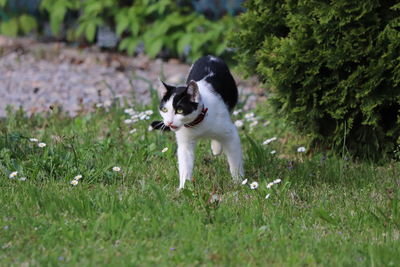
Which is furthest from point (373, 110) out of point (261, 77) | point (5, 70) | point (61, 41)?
point (61, 41)

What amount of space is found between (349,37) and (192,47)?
A: 3618mm

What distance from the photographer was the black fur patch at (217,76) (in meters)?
4.62

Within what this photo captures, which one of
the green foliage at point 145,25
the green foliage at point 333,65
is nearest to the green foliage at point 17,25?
the green foliage at point 145,25

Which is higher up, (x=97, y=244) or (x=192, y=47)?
(x=97, y=244)

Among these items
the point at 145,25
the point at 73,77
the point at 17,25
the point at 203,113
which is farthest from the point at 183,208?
the point at 17,25

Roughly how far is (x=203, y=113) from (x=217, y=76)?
0.60 m

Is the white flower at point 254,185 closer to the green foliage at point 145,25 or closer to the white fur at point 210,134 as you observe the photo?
the white fur at point 210,134

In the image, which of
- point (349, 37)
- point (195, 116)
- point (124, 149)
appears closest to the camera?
point (195, 116)

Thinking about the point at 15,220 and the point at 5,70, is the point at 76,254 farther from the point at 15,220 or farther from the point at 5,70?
the point at 5,70

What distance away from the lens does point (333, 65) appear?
15.6ft

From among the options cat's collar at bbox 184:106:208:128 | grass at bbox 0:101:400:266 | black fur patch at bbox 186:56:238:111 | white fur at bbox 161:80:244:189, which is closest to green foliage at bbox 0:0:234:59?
grass at bbox 0:101:400:266

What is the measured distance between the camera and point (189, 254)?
3215 mm

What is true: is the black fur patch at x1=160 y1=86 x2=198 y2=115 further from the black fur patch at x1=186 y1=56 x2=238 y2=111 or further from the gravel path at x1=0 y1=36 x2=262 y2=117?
the gravel path at x1=0 y1=36 x2=262 y2=117

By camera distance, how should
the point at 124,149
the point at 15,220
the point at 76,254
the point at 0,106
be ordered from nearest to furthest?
the point at 76,254
the point at 15,220
the point at 124,149
the point at 0,106
